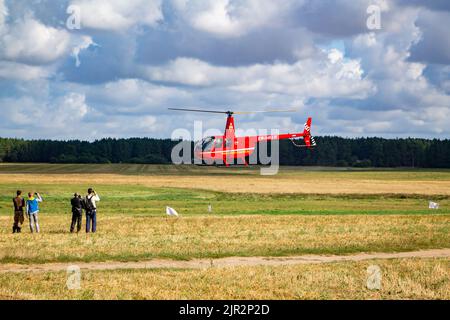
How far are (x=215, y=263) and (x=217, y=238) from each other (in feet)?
18.8

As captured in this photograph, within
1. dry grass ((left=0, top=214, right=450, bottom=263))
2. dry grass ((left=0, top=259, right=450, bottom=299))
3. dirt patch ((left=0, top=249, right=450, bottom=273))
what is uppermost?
dry grass ((left=0, top=214, right=450, bottom=263))

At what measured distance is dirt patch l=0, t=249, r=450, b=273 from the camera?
21.7 m

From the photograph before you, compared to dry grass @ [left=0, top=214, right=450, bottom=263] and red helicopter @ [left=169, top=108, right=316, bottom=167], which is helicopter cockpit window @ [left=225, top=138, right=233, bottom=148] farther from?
dry grass @ [left=0, top=214, right=450, bottom=263]

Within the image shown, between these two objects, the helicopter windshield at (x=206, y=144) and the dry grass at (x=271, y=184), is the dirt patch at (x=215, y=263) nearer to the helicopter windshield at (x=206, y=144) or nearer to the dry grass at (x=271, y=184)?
the helicopter windshield at (x=206, y=144)

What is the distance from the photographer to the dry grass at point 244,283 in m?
17.2

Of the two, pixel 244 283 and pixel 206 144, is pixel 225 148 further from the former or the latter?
pixel 244 283

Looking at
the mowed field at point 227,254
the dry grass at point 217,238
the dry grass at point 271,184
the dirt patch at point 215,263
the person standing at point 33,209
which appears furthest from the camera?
the dry grass at point 271,184

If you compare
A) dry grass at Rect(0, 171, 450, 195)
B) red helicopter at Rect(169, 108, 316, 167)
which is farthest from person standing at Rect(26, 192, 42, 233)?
dry grass at Rect(0, 171, 450, 195)

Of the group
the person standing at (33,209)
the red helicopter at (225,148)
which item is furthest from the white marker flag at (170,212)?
the red helicopter at (225,148)

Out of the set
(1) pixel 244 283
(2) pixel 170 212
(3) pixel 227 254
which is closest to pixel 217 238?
(3) pixel 227 254

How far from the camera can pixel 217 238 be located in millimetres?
28656

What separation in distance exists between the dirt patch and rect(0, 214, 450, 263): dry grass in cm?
74

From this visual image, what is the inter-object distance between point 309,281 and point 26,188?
59669mm

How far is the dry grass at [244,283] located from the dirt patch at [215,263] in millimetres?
1209
